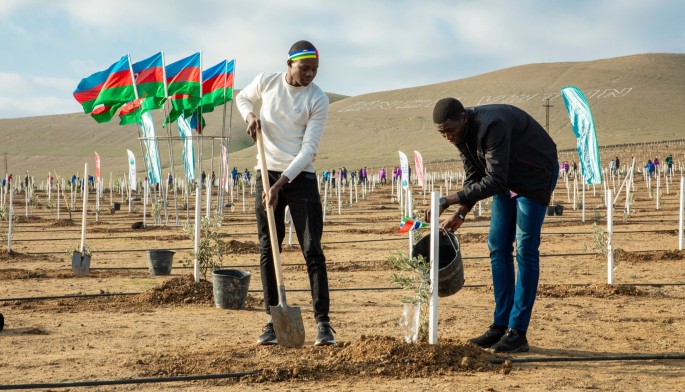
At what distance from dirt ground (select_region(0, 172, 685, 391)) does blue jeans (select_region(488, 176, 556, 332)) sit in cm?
30

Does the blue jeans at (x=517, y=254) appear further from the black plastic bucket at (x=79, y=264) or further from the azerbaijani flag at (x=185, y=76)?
the azerbaijani flag at (x=185, y=76)

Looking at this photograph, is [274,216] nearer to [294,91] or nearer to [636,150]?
[294,91]

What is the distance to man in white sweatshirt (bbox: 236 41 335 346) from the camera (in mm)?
5398

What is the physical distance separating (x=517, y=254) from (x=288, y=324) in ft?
5.18

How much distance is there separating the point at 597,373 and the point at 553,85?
10445cm

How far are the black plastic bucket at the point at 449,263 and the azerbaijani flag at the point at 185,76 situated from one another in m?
12.8

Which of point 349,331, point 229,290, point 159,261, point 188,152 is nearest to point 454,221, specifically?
point 349,331

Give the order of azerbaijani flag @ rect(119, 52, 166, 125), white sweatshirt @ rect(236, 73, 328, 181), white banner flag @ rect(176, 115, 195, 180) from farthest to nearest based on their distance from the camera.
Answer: white banner flag @ rect(176, 115, 195, 180)
azerbaijani flag @ rect(119, 52, 166, 125)
white sweatshirt @ rect(236, 73, 328, 181)

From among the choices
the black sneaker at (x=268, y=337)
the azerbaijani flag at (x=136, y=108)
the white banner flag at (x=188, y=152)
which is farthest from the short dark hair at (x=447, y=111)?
the white banner flag at (x=188, y=152)

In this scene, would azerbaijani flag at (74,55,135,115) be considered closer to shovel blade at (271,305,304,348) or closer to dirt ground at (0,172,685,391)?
dirt ground at (0,172,685,391)

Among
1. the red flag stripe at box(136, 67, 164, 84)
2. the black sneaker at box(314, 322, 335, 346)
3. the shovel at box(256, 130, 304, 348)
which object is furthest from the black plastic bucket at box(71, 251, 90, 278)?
the red flag stripe at box(136, 67, 164, 84)

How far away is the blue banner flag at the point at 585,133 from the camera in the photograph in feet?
38.4

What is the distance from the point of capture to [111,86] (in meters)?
17.2

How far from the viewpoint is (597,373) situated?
4738 millimetres
